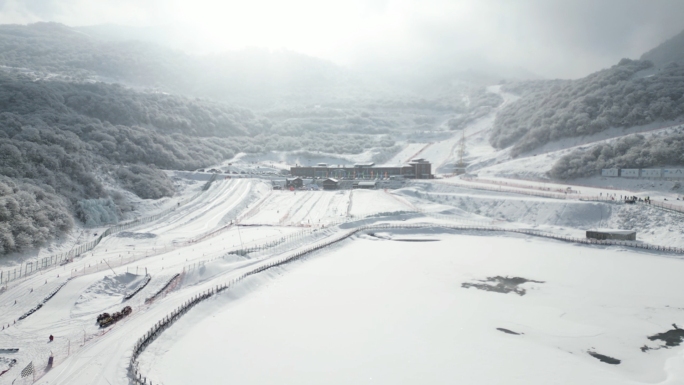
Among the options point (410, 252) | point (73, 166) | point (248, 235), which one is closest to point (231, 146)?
point (73, 166)

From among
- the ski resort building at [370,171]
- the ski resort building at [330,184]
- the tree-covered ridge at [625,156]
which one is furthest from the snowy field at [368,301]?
the ski resort building at [370,171]

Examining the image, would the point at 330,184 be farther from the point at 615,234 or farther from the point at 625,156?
the point at 615,234

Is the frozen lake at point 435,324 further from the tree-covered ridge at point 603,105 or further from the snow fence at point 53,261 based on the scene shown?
the tree-covered ridge at point 603,105

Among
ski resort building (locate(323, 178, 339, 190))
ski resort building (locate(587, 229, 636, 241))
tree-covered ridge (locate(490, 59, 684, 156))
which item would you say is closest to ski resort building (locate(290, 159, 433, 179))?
ski resort building (locate(323, 178, 339, 190))

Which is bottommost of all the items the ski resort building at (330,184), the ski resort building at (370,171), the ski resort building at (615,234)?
the ski resort building at (615,234)

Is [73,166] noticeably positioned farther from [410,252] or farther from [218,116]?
[218,116]

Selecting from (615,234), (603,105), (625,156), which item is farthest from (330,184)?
(603,105)
